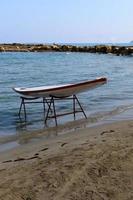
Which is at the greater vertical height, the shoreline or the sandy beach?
the sandy beach

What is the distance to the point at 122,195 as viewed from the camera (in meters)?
5.99

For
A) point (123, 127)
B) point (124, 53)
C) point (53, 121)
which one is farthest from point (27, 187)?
point (124, 53)

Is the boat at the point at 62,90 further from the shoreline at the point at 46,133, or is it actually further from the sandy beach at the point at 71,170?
the sandy beach at the point at 71,170

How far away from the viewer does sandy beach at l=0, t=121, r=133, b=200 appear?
20.2 feet

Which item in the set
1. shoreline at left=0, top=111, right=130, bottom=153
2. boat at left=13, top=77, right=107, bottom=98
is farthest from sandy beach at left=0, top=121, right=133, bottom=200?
boat at left=13, top=77, right=107, bottom=98

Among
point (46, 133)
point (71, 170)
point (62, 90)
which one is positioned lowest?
point (46, 133)

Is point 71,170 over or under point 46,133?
over

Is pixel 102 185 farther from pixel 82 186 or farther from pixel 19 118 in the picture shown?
pixel 19 118

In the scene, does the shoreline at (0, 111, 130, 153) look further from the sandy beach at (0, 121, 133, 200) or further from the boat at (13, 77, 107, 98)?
the boat at (13, 77, 107, 98)

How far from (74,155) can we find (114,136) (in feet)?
7.04

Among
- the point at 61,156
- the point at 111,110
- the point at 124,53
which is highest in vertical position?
the point at 61,156

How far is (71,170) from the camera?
712 centimetres

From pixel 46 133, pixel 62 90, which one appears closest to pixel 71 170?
pixel 46 133

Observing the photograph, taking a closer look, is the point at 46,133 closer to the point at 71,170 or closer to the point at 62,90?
the point at 62,90
